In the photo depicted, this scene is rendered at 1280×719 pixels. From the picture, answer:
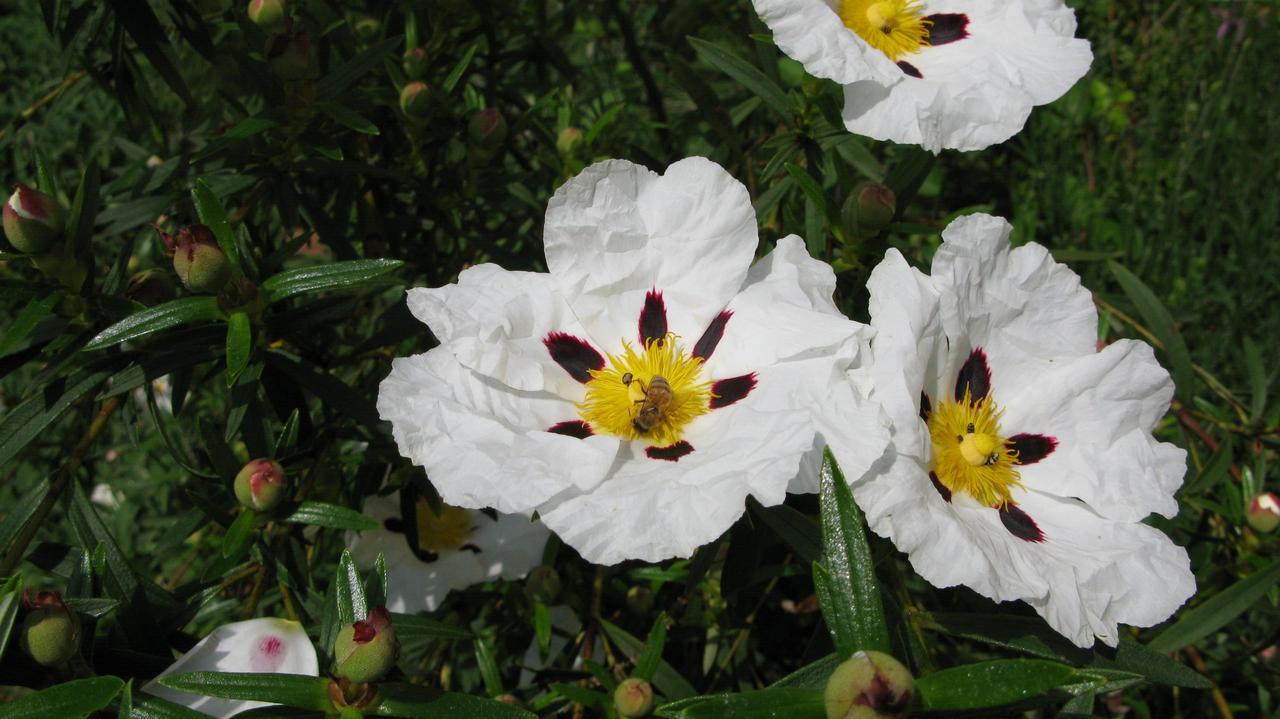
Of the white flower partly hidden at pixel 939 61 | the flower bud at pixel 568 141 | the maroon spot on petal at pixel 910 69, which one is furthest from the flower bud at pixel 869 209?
the flower bud at pixel 568 141

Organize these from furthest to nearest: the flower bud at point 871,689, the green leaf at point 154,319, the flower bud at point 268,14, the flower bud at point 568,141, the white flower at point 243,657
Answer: the flower bud at point 568,141 → the flower bud at point 268,14 → the green leaf at point 154,319 → the white flower at point 243,657 → the flower bud at point 871,689

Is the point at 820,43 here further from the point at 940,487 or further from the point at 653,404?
the point at 940,487

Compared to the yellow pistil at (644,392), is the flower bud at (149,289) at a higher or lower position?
higher

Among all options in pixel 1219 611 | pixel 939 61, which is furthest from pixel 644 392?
pixel 1219 611

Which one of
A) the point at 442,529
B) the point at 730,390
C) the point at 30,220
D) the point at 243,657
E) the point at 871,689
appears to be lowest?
the point at 442,529

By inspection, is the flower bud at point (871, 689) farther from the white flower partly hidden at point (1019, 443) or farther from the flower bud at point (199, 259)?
the flower bud at point (199, 259)

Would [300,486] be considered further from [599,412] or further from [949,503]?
[949,503]
